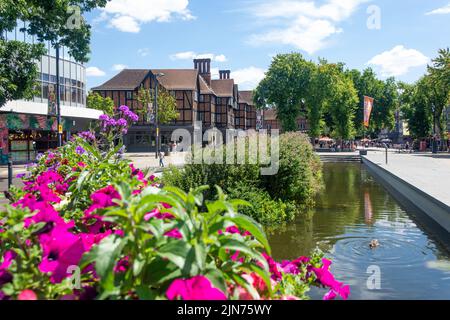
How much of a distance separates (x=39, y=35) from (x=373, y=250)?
1724 centimetres

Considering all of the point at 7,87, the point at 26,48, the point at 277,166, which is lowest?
the point at 277,166

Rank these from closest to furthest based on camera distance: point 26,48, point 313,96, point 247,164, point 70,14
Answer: point 247,164
point 70,14
point 26,48
point 313,96

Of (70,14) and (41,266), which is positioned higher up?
(70,14)

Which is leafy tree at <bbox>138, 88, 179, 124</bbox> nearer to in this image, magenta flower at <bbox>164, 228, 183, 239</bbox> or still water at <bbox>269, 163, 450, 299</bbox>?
still water at <bbox>269, 163, 450, 299</bbox>

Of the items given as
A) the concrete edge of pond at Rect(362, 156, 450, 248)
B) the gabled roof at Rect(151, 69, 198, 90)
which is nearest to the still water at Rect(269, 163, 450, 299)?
the concrete edge of pond at Rect(362, 156, 450, 248)

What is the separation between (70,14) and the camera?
65.6 feet

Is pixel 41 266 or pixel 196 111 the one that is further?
pixel 196 111

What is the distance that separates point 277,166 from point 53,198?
1167cm

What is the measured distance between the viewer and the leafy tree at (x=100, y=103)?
68375 mm

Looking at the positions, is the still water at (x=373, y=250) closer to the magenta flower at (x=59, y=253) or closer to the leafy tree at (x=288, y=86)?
the magenta flower at (x=59, y=253)

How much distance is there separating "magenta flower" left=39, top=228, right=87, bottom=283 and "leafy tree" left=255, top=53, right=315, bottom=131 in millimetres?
64438

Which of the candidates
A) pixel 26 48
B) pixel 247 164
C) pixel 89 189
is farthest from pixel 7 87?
pixel 89 189

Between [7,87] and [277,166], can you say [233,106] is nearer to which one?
[7,87]
